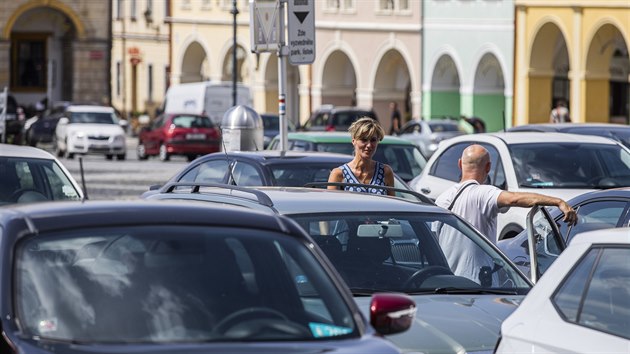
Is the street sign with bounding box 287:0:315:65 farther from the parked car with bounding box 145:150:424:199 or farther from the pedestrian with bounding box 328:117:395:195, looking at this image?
the pedestrian with bounding box 328:117:395:195

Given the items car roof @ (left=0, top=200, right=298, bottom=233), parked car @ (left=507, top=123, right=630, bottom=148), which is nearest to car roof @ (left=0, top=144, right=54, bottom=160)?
parked car @ (left=507, top=123, right=630, bottom=148)

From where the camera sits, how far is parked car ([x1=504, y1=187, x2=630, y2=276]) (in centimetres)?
1127

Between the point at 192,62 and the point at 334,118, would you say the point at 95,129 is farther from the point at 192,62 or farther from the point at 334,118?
the point at 192,62

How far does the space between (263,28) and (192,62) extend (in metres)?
50.5

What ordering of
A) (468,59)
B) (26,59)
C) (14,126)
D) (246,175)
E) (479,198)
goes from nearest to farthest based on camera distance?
(479,198) → (246,175) → (468,59) → (14,126) → (26,59)

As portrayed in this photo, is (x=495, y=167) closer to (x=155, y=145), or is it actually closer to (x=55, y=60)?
(x=155, y=145)

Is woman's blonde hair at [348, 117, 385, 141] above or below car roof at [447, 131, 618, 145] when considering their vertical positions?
above

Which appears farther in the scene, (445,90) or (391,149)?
(445,90)

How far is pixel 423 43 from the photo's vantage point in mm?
54844

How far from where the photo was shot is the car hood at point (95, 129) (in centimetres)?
4806

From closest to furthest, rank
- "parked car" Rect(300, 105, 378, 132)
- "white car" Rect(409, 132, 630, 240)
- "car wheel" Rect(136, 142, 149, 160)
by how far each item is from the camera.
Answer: "white car" Rect(409, 132, 630, 240) → "parked car" Rect(300, 105, 378, 132) → "car wheel" Rect(136, 142, 149, 160)

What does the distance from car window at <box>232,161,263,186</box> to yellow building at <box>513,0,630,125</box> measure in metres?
29.9

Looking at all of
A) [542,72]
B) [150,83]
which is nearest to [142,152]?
[542,72]

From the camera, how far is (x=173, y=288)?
235 inches
